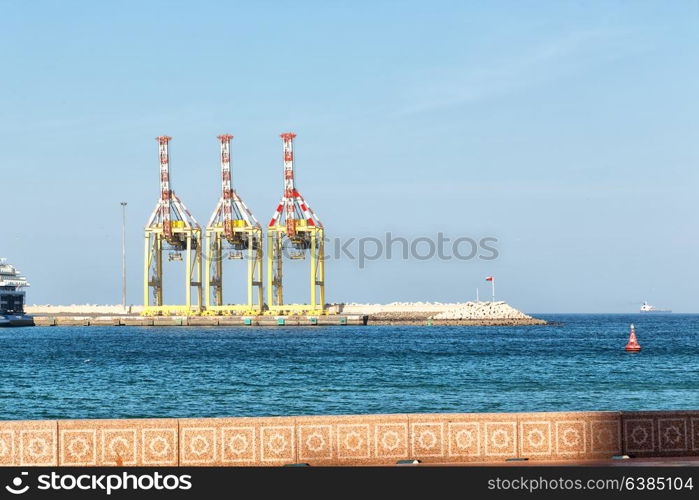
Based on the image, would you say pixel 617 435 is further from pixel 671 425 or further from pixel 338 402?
pixel 338 402

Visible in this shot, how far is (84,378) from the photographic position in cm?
4778

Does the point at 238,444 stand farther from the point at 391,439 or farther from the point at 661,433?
the point at 661,433

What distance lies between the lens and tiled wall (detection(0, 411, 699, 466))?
44.9ft

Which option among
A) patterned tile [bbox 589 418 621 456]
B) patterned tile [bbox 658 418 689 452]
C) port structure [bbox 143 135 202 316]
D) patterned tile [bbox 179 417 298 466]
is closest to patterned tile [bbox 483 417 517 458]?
patterned tile [bbox 589 418 621 456]

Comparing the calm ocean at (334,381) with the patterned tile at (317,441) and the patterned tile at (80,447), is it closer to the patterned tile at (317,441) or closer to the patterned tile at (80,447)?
the patterned tile at (80,447)

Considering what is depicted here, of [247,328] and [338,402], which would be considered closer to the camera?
[338,402]

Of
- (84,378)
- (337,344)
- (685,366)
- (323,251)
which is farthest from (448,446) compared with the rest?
(323,251)

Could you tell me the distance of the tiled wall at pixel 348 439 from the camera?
13.7 m

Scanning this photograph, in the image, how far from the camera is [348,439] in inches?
546

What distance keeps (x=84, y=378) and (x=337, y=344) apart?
3957 centimetres

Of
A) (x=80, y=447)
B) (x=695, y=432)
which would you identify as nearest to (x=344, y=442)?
(x=80, y=447)

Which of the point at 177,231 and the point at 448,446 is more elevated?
the point at 177,231
